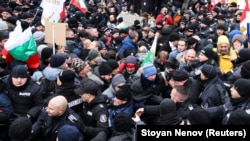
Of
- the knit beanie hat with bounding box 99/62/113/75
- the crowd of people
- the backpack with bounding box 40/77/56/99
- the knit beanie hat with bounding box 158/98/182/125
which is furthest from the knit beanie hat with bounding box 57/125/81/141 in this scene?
the knit beanie hat with bounding box 99/62/113/75

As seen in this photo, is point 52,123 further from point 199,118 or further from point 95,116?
point 199,118

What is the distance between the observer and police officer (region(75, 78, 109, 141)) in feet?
16.6

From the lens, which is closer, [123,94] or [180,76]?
[123,94]

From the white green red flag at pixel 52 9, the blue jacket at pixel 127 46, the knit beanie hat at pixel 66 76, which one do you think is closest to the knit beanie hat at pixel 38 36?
the white green red flag at pixel 52 9

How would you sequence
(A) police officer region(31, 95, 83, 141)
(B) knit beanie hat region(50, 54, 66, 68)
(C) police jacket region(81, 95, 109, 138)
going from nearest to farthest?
(A) police officer region(31, 95, 83, 141) → (C) police jacket region(81, 95, 109, 138) → (B) knit beanie hat region(50, 54, 66, 68)

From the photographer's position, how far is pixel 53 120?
16.0 ft

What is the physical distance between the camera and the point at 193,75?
653cm

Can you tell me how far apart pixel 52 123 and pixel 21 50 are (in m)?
2.34

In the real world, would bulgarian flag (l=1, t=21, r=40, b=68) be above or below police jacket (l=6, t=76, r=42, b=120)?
above

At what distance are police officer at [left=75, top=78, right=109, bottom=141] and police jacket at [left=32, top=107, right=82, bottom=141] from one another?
8.4 inches

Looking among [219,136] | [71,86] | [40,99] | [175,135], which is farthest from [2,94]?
[219,136]

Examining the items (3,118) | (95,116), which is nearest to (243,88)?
(95,116)

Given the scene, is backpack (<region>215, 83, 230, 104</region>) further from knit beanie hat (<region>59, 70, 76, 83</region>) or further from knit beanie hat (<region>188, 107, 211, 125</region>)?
knit beanie hat (<region>59, 70, 76, 83</region>)

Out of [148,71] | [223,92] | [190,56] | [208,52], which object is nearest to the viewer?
[223,92]
